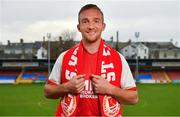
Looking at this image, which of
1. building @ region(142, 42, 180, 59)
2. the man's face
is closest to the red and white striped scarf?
the man's face

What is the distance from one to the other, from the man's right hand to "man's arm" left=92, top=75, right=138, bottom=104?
9 centimetres

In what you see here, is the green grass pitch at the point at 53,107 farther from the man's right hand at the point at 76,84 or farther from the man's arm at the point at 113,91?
the man's right hand at the point at 76,84

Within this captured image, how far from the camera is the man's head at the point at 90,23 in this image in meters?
3.12

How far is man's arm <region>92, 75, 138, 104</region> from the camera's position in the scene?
2965 mm

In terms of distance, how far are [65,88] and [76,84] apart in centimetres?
15

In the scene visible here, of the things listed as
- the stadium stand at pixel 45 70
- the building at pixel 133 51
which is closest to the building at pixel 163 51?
the building at pixel 133 51

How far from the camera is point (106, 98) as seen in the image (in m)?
3.05

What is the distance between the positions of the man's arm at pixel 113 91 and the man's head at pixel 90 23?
38 cm

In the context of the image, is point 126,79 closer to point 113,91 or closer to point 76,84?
point 113,91

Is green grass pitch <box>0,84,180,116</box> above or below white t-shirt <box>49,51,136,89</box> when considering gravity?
below

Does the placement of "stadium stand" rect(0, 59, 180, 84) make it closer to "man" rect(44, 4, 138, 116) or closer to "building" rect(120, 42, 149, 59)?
"building" rect(120, 42, 149, 59)

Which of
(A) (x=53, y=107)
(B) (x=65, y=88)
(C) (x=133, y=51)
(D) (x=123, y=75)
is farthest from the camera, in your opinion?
(C) (x=133, y=51)

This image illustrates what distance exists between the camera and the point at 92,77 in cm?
297

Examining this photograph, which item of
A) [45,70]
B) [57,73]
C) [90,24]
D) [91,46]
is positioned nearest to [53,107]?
[57,73]
